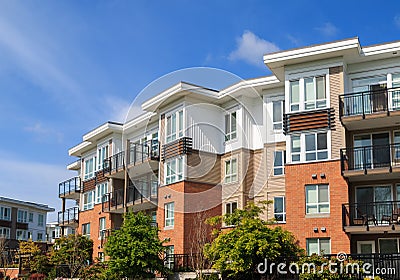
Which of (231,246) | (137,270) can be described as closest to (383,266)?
(231,246)

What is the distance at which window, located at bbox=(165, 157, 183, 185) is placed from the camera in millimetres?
32844

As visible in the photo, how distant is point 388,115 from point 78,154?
31312 mm

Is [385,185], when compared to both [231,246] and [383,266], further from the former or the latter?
[231,246]

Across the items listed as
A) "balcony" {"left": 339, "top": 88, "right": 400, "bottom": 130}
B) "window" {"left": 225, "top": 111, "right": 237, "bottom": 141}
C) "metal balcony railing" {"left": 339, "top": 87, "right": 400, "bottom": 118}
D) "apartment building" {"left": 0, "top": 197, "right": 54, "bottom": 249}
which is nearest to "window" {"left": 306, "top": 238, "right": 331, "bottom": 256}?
"balcony" {"left": 339, "top": 88, "right": 400, "bottom": 130}

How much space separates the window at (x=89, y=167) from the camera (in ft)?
154

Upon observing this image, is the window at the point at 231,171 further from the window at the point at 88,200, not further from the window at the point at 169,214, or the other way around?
the window at the point at 88,200

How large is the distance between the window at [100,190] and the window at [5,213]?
25.8 metres

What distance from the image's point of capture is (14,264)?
46375mm

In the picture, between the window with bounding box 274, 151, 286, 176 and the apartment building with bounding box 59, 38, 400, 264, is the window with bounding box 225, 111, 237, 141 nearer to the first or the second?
the apartment building with bounding box 59, 38, 400, 264

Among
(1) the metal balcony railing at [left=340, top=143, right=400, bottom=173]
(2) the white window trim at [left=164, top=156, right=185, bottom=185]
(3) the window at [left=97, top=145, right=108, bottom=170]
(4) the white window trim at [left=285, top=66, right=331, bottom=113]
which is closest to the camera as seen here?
(1) the metal balcony railing at [left=340, top=143, right=400, bottom=173]

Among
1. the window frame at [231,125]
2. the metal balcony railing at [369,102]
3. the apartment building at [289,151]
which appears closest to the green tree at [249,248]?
the apartment building at [289,151]

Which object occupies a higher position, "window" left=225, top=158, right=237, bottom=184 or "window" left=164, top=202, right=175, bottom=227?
"window" left=225, top=158, right=237, bottom=184

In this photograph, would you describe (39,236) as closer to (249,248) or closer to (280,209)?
(280,209)

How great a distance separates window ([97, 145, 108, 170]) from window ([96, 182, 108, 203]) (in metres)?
1.53
